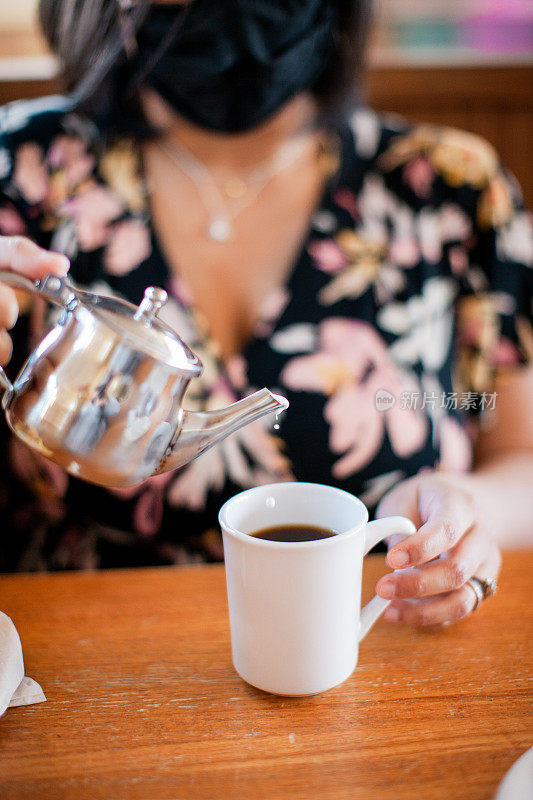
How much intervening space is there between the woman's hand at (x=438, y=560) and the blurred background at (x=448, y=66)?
132 cm

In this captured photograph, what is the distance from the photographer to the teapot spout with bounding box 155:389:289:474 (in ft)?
1.39

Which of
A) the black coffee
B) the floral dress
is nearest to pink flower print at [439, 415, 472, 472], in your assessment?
the floral dress

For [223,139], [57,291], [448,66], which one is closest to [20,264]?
[57,291]

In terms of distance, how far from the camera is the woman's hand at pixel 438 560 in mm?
462

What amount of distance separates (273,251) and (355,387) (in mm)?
202

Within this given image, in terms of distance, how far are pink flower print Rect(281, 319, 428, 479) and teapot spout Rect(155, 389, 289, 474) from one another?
0.36 meters

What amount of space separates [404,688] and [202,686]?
0.13 m

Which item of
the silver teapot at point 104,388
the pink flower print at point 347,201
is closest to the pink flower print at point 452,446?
the pink flower print at point 347,201

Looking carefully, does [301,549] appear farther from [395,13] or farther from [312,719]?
[395,13]

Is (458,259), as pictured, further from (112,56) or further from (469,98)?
(469,98)

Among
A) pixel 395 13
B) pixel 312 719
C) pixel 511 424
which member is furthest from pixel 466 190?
pixel 395 13

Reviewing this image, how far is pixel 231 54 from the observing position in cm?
77

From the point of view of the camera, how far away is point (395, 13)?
1.70m

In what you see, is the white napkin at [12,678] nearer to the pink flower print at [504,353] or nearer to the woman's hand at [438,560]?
the woman's hand at [438,560]
